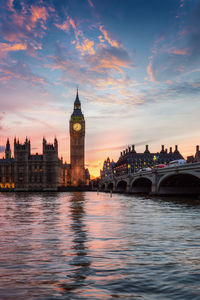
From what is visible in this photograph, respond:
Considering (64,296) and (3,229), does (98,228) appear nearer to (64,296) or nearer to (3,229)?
(3,229)

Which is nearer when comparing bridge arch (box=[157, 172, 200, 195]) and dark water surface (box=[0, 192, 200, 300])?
dark water surface (box=[0, 192, 200, 300])

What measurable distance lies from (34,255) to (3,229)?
8.31 metres

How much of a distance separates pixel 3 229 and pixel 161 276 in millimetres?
12891

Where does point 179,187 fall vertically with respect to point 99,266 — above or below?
above

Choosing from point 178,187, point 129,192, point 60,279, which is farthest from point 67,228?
point 129,192

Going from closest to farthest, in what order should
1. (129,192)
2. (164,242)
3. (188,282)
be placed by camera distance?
1. (188,282)
2. (164,242)
3. (129,192)

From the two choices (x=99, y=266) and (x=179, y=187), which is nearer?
(x=99, y=266)

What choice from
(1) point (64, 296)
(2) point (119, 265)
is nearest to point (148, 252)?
(2) point (119, 265)

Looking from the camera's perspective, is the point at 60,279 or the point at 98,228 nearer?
the point at 60,279

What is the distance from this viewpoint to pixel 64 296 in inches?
299

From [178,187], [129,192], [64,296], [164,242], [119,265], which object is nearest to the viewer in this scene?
[64,296]

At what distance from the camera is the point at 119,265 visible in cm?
1049

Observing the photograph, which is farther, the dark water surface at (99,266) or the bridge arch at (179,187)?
the bridge arch at (179,187)

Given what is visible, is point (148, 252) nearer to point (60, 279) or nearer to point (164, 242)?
point (164, 242)
